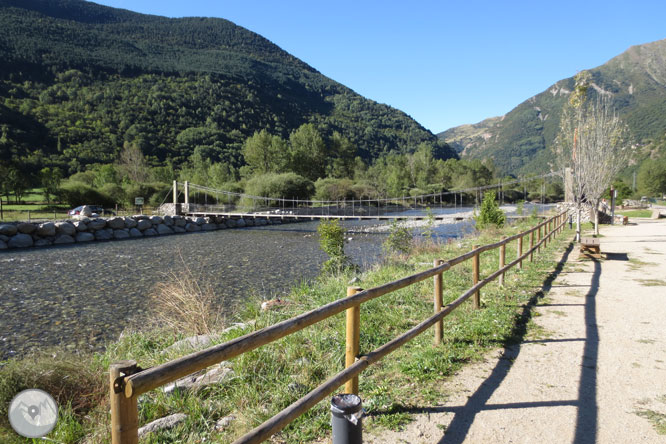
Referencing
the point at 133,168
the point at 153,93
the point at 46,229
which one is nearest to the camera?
the point at 46,229

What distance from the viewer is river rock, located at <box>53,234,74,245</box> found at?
18688mm

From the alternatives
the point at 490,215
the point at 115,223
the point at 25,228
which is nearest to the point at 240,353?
the point at 490,215

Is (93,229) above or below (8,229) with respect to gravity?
below

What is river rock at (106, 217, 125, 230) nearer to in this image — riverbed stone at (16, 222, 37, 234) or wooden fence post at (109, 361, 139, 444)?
riverbed stone at (16, 222, 37, 234)

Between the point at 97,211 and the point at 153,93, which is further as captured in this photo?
the point at 153,93

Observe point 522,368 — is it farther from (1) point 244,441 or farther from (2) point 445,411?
(1) point 244,441

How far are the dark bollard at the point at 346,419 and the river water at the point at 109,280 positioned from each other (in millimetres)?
5001

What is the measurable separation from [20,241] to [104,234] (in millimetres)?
4006

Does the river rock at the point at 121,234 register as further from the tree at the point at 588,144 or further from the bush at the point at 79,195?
the tree at the point at 588,144

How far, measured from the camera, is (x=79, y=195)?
3159cm

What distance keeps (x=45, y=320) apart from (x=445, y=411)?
23.2ft

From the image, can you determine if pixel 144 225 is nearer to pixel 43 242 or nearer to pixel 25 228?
pixel 43 242

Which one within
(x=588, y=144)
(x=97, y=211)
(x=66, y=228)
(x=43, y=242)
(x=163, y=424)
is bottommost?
(x=43, y=242)

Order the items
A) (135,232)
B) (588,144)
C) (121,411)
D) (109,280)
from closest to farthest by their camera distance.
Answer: (121,411) → (109,280) → (588,144) → (135,232)
